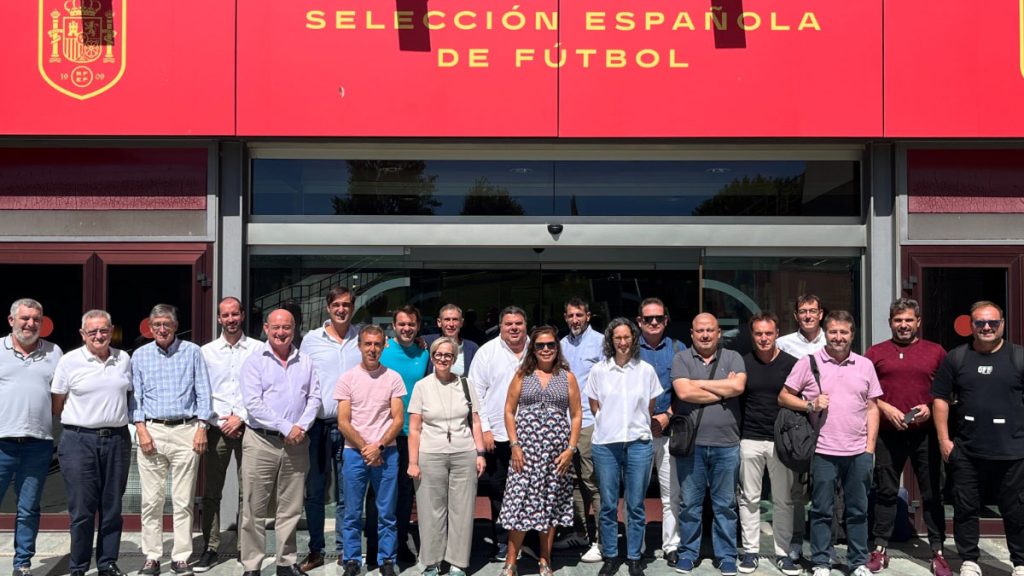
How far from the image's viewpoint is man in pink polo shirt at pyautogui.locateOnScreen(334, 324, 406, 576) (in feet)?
17.8

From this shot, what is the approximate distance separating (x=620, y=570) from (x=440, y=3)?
14.3ft

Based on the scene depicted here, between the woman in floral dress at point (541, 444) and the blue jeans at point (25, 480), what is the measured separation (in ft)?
9.91

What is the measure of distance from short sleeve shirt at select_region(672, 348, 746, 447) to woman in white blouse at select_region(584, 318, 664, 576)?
21 cm

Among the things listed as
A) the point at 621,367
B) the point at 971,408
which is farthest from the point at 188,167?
the point at 971,408

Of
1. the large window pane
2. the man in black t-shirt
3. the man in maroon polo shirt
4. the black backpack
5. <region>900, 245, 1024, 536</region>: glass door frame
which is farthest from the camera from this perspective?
the large window pane

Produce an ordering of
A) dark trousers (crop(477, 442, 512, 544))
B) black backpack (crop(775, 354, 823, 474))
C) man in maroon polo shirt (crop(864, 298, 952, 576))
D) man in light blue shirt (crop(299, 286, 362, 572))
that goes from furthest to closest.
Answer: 1. dark trousers (crop(477, 442, 512, 544))
2. man in light blue shirt (crop(299, 286, 362, 572))
3. man in maroon polo shirt (crop(864, 298, 952, 576))
4. black backpack (crop(775, 354, 823, 474))

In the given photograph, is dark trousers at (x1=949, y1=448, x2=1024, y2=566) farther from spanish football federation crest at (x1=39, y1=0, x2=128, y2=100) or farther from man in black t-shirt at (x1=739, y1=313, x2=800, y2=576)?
spanish football federation crest at (x1=39, y1=0, x2=128, y2=100)

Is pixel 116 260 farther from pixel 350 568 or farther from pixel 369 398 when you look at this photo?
pixel 350 568

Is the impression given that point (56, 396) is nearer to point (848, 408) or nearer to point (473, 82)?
point (473, 82)

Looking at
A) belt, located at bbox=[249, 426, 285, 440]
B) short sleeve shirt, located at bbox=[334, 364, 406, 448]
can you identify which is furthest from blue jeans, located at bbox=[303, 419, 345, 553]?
short sleeve shirt, located at bbox=[334, 364, 406, 448]

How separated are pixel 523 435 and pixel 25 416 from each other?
3.16m

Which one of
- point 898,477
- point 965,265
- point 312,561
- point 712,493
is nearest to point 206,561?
point 312,561

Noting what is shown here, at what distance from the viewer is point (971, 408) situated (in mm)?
5492

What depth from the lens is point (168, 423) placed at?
5.58m
